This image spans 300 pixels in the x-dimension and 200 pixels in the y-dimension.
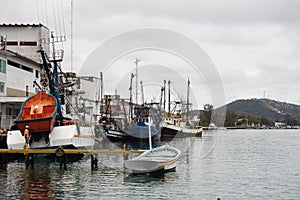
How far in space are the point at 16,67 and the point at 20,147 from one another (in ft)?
63.4

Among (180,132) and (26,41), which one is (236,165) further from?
(180,132)

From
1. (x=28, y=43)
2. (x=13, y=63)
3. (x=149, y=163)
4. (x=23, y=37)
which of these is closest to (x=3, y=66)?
(x=13, y=63)

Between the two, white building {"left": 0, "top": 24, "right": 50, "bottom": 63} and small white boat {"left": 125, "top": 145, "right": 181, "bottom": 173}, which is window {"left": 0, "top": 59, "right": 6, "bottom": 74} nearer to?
white building {"left": 0, "top": 24, "right": 50, "bottom": 63}

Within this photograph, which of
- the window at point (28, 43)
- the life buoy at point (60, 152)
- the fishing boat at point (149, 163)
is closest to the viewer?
the fishing boat at point (149, 163)

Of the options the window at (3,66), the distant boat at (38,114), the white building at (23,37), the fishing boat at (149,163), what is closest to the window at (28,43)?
the white building at (23,37)

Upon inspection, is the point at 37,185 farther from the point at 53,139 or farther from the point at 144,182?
the point at 53,139

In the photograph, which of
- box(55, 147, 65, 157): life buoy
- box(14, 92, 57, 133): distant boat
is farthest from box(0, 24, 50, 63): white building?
box(55, 147, 65, 157): life buoy

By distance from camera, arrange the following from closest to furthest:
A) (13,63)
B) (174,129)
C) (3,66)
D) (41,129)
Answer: (41,129), (3,66), (13,63), (174,129)

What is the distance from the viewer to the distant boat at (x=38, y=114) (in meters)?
41.2

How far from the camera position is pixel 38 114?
4228cm

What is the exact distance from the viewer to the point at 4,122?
170 ft

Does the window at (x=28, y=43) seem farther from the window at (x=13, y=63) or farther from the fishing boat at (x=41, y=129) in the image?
the fishing boat at (x=41, y=129)

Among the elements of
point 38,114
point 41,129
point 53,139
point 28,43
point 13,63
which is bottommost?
point 53,139

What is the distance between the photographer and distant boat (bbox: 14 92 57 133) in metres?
41.2
